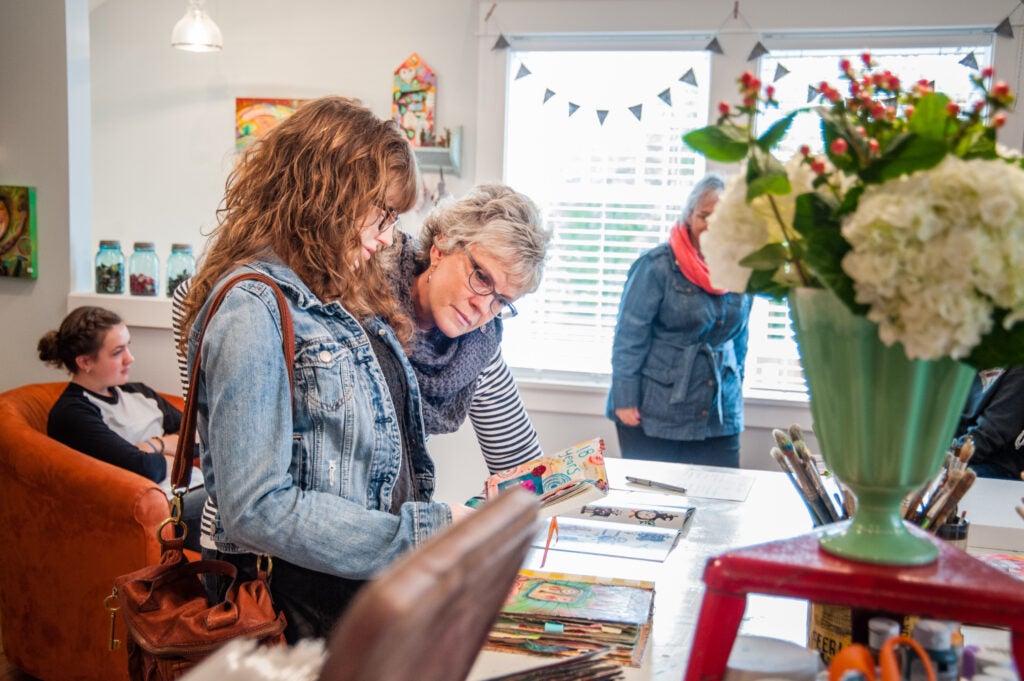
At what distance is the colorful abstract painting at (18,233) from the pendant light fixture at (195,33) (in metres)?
0.88

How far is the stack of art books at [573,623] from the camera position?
3.91ft

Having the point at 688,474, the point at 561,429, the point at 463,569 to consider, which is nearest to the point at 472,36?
the point at 561,429

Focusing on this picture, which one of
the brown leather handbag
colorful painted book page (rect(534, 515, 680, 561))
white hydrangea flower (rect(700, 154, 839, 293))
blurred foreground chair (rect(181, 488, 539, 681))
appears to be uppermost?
white hydrangea flower (rect(700, 154, 839, 293))

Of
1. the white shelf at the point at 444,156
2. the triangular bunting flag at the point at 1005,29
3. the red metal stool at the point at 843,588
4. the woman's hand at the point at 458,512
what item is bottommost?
the woman's hand at the point at 458,512

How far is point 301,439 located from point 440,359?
591 millimetres

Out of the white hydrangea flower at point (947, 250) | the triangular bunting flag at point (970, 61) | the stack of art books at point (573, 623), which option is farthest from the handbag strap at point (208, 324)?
the triangular bunting flag at point (970, 61)

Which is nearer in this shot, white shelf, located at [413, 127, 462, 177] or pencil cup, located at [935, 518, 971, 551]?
pencil cup, located at [935, 518, 971, 551]

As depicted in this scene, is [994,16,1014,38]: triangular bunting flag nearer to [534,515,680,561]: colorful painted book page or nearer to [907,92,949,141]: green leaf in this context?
[534,515,680,561]: colorful painted book page

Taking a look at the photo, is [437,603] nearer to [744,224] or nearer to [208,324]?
[744,224]

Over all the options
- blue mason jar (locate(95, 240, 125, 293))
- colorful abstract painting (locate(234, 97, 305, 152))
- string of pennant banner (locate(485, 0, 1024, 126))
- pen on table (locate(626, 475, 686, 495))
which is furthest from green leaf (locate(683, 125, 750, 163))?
colorful abstract painting (locate(234, 97, 305, 152))

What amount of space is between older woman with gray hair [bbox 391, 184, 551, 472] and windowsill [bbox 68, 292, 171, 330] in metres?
2.18

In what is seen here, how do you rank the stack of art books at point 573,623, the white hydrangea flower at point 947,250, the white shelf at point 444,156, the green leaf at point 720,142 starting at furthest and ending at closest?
the white shelf at point 444,156 → the stack of art books at point 573,623 → the green leaf at point 720,142 → the white hydrangea flower at point 947,250

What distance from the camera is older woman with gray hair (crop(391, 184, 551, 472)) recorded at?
1824 millimetres

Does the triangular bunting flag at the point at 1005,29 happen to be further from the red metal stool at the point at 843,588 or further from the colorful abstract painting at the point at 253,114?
the red metal stool at the point at 843,588
